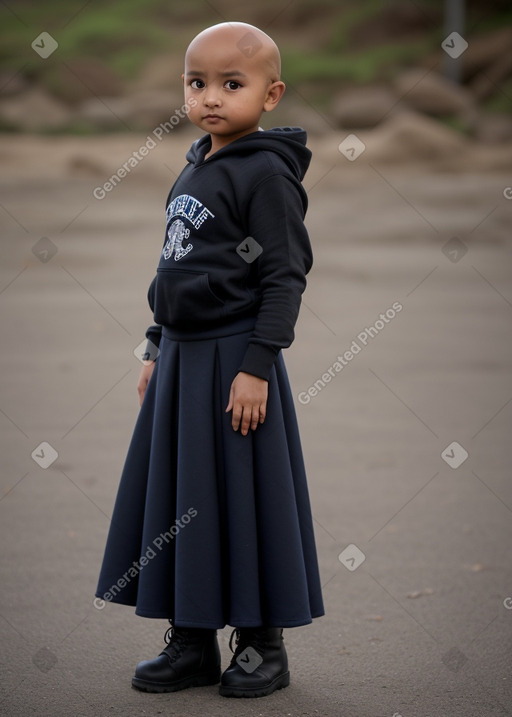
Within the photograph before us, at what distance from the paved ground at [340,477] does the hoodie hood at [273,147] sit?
4.84 feet

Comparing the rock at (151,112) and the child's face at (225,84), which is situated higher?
the rock at (151,112)

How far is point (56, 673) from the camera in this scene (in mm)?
3020

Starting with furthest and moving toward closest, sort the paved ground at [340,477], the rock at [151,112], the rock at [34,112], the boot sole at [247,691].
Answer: the rock at [34,112] → the rock at [151,112] → the paved ground at [340,477] → the boot sole at [247,691]

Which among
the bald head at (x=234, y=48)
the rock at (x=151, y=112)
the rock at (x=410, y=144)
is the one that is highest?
the rock at (x=151, y=112)

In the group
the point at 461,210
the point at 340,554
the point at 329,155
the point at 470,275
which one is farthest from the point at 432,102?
the point at 340,554

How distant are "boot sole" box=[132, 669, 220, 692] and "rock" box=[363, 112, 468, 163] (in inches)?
666

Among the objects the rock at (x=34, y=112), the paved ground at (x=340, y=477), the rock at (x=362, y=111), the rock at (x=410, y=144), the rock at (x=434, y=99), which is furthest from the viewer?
the rock at (x=34, y=112)

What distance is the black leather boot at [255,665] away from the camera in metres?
2.82

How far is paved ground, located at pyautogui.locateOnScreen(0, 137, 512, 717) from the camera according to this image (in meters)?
3.02

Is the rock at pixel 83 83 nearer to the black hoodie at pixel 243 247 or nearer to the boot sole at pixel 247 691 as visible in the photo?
the black hoodie at pixel 243 247

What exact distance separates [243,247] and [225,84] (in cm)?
43

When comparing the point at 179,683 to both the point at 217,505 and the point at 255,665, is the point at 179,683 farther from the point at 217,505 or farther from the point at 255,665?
the point at 217,505

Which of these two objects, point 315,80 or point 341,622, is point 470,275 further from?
point 315,80

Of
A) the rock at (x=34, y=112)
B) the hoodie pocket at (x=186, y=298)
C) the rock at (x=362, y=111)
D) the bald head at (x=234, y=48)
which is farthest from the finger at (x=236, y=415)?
the rock at (x=34, y=112)
